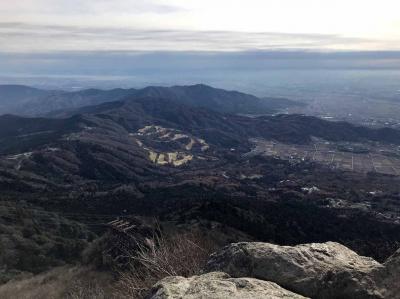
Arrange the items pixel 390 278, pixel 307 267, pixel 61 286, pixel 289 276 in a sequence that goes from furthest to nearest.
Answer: pixel 61 286, pixel 307 267, pixel 289 276, pixel 390 278

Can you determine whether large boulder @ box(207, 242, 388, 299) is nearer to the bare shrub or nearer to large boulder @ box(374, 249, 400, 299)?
large boulder @ box(374, 249, 400, 299)

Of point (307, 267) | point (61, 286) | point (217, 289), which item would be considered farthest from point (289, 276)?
point (61, 286)

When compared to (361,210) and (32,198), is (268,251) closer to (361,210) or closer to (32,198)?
(32,198)

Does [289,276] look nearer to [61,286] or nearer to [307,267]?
[307,267]

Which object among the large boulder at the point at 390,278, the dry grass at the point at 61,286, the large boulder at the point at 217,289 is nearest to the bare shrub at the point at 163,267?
the large boulder at the point at 217,289

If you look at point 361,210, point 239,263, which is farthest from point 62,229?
point 361,210

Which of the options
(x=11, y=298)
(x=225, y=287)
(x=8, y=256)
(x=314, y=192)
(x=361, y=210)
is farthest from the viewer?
(x=314, y=192)

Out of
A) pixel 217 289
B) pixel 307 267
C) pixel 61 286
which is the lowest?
pixel 61 286
